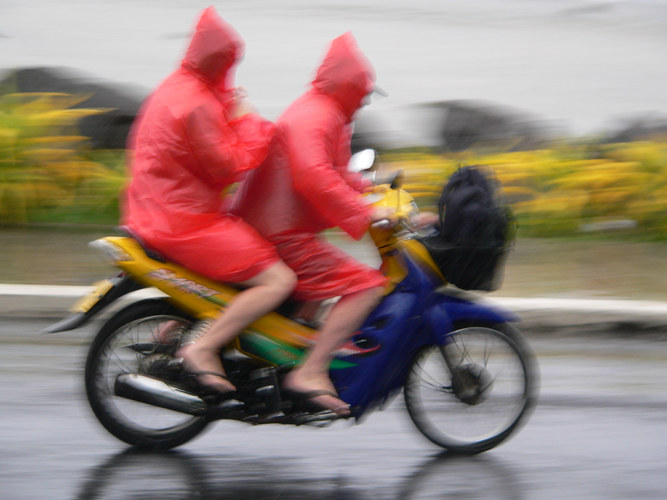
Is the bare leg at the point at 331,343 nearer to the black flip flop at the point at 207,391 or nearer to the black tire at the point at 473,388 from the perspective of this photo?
the black flip flop at the point at 207,391

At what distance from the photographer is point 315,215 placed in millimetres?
4918

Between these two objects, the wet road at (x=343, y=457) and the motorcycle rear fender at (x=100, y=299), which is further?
the motorcycle rear fender at (x=100, y=299)

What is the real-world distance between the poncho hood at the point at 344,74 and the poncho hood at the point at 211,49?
0.35 metres

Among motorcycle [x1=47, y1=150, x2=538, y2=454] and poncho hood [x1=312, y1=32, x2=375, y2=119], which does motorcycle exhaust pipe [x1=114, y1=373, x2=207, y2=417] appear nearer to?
motorcycle [x1=47, y1=150, x2=538, y2=454]

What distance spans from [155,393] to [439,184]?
4702 millimetres

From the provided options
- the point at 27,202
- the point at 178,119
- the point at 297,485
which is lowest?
the point at 27,202

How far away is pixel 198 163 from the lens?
4727mm

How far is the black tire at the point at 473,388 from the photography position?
5062 millimetres

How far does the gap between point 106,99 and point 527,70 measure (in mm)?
7927

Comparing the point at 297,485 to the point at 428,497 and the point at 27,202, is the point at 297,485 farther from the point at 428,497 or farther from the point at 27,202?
the point at 27,202

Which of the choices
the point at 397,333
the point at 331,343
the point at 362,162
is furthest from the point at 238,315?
the point at 362,162

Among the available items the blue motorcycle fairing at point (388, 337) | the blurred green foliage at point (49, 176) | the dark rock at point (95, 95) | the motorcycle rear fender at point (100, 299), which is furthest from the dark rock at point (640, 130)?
the motorcycle rear fender at point (100, 299)

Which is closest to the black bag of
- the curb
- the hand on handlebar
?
the hand on handlebar

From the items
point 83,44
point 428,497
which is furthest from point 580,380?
point 83,44
